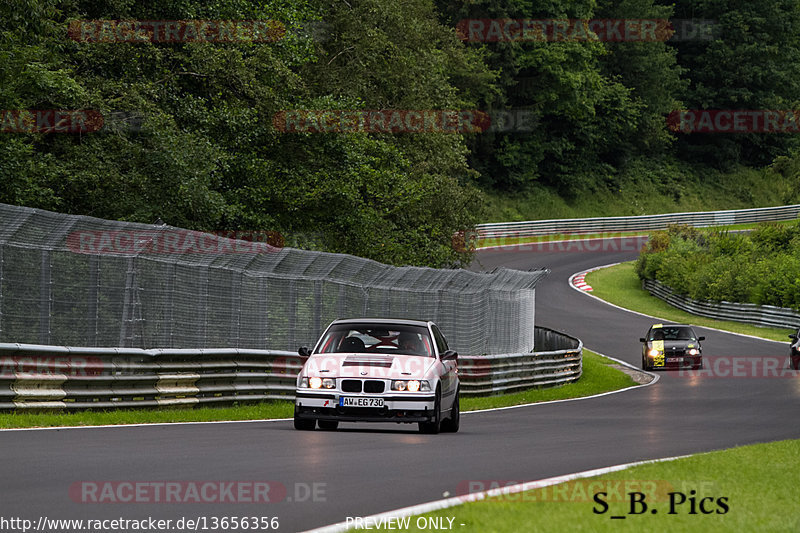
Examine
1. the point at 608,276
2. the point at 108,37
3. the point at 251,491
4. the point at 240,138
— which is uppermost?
the point at 108,37

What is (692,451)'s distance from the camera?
14.1 m

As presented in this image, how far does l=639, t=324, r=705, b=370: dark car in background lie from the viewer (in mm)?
35031

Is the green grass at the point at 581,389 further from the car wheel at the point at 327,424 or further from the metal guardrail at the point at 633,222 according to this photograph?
the metal guardrail at the point at 633,222

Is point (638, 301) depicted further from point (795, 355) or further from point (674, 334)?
point (795, 355)

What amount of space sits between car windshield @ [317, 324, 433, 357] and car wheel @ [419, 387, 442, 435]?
0.71 meters

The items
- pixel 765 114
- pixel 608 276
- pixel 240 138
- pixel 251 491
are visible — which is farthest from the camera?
pixel 765 114

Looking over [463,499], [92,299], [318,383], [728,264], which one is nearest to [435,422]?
[318,383]

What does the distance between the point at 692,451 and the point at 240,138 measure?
779 inches

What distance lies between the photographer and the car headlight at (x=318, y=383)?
48.5 ft

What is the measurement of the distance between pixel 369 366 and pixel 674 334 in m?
21.8

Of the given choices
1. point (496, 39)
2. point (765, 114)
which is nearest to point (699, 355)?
point (496, 39)

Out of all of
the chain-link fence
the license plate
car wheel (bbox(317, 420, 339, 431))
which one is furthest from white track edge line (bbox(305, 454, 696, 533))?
the chain-link fence

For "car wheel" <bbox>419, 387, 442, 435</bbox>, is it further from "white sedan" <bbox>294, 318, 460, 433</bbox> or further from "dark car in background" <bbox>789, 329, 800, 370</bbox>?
"dark car in background" <bbox>789, 329, 800, 370</bbox>

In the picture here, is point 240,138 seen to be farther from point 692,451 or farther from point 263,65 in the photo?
point 692,451
